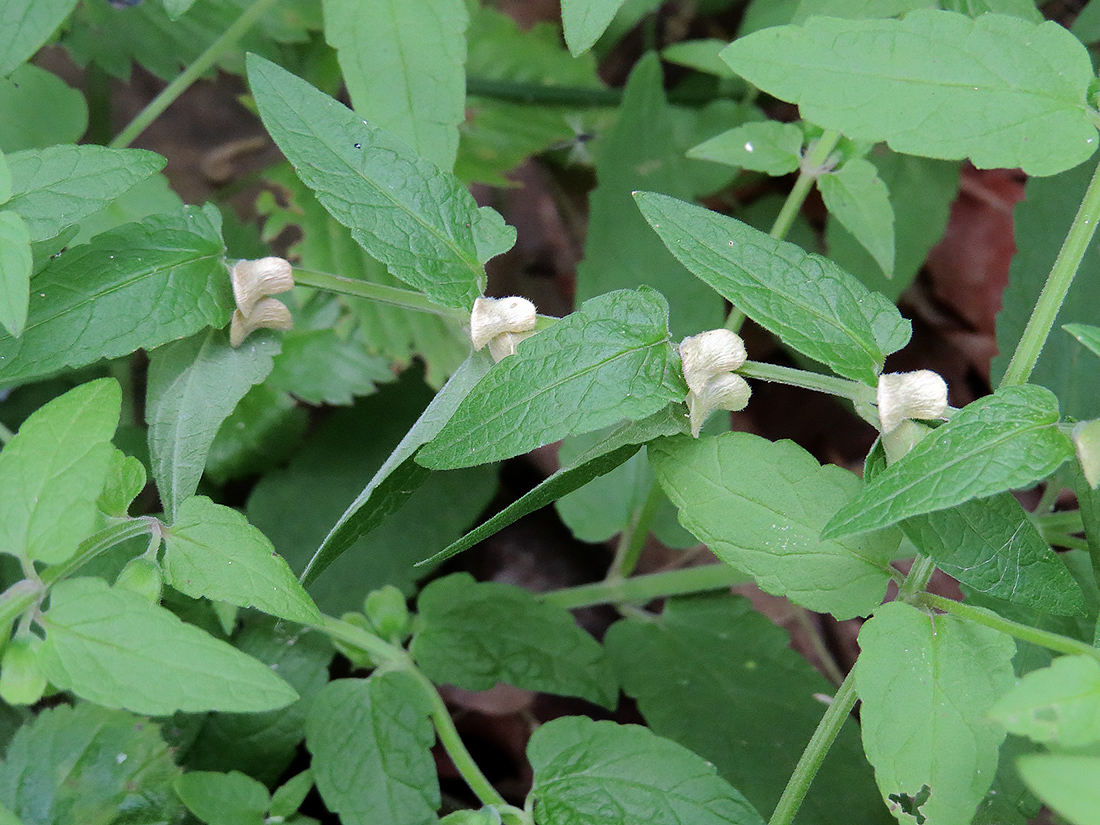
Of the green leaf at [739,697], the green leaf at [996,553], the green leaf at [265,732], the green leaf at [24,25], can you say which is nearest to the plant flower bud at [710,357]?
the green leaf at [996,553]

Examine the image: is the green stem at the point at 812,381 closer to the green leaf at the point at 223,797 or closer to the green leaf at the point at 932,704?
the green leaf at the point at 932,704

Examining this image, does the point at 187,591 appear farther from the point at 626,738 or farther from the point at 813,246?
the point at 813,246

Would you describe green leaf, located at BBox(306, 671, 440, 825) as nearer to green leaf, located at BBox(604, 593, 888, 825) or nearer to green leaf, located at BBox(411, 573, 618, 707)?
green leaf, located at BBox(411, 573, 618, 707)

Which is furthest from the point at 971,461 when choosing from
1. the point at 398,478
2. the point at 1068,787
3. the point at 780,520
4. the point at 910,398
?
the point at 398,478

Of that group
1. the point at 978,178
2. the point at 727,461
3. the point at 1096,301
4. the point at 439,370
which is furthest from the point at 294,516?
the point at 978,178

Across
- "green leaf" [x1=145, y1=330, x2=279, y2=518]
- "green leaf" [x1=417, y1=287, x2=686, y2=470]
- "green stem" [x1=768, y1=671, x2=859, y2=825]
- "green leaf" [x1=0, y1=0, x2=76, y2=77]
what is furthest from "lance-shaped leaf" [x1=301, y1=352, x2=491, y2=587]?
"green leaf" [x1=0, y1=0, x2=76, y2=77]

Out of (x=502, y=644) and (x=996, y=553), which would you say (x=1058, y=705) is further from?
(x=502, y=644)
